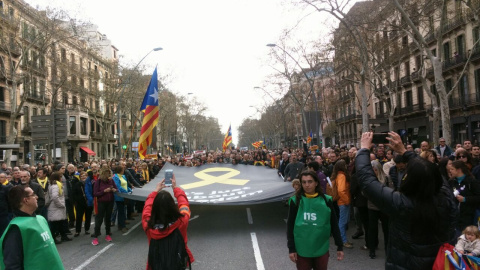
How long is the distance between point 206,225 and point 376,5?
15863 mm

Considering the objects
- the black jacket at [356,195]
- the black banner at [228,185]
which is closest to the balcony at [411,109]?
the black banner at [228,185]

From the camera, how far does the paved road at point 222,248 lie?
6430mm

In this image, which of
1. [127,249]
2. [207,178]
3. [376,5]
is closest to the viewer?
[127,249]

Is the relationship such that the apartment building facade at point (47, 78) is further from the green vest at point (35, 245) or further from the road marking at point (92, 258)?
the green vest at point (35, 245)

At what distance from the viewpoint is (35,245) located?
3.13m

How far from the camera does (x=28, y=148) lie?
4147 centimetres

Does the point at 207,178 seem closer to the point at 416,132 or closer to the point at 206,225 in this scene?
the point at 206,225

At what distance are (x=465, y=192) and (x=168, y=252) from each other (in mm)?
4346

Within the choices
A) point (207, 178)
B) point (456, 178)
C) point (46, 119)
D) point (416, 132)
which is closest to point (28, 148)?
point (46, 119)

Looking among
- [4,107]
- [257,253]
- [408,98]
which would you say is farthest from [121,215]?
[408,98]

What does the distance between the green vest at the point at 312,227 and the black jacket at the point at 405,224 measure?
126 cm

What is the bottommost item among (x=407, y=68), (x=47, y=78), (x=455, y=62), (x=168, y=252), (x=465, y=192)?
(x=168, y=252)

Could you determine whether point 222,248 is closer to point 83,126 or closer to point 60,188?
point 60,188

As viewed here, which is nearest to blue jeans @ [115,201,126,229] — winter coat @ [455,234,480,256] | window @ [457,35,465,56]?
winter coat @ [455,234,480,256]
